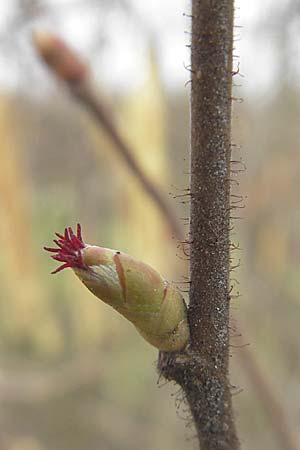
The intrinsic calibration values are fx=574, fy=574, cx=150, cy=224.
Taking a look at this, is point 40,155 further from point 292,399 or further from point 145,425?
point 292,399

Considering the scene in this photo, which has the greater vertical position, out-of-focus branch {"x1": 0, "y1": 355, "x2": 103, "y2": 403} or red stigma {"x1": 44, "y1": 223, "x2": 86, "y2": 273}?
red stigma {"x1": 44, "y1": 223, "x2": 86, "y2": 273}

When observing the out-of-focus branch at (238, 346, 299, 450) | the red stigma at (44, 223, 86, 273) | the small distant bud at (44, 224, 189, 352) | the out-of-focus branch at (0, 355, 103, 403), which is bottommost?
the out-of-focus branch at (0, 355, 103, 403)

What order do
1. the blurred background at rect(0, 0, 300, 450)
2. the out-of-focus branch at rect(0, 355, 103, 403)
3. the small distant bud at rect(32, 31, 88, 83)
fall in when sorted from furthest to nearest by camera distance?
the out-of-focus branch at rect(0, 355, 103, 403) < the blurred background at rect(0, 0, 300, 450) < the small distant bud at rect(32, 31, 88, 83)

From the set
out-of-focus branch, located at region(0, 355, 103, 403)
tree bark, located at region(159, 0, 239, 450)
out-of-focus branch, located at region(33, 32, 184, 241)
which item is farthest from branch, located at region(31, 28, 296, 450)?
out-of-focus branch, located at region(0, 355, 103, 403)

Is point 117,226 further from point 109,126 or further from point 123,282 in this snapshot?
point 123,282

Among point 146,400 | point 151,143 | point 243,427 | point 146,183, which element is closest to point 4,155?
point 151,143

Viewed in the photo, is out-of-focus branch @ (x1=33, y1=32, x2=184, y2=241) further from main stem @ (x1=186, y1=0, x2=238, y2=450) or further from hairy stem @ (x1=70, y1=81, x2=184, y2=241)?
main stem @ (x1=186, y1=0, x2=238, y2=450)

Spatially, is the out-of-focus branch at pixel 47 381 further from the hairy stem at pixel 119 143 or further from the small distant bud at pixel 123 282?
the small distant bud at pixel 123 282
